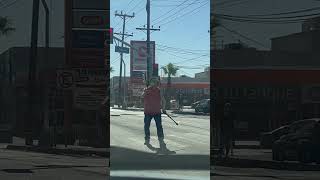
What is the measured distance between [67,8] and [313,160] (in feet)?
7.25

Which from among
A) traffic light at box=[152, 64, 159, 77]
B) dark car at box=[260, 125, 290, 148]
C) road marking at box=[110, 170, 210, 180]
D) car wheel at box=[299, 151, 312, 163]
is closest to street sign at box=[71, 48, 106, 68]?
traffic light at box=[152, 64, 159, 77]

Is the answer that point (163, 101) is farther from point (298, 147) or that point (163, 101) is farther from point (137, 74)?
point (298, 147)

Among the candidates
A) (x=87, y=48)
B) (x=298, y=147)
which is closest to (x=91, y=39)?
(x=87, y=48)

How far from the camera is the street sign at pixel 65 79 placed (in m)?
3.82

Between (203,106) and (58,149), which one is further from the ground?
(203,106)

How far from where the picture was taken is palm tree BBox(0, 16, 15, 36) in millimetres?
3906

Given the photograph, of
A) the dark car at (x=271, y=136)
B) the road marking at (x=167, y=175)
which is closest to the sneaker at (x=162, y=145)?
the road marking at (x=167, y=175)

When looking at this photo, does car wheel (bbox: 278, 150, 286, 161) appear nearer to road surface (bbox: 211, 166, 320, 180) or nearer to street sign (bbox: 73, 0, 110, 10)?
road surface (bbox: 211, 166, 320, 180)

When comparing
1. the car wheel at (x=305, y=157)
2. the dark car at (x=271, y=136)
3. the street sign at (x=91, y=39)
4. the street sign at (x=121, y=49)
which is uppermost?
the street sign at (x=91, y=39)

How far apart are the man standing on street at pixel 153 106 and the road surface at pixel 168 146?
0.11 ft

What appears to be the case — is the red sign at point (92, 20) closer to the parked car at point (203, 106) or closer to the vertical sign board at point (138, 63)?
the vertical sign board at point (138, 63)

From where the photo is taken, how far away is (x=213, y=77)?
12.4 ft

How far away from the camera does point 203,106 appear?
3840 millimetres

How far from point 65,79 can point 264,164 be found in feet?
5.42
